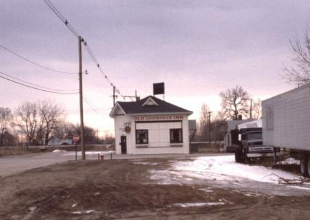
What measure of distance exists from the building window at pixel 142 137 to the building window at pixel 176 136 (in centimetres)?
273

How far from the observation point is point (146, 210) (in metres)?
10.2

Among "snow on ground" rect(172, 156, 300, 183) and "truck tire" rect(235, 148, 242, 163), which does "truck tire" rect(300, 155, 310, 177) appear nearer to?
"snow on ground" rect(172, 156, 300, 183)

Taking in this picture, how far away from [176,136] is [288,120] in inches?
1154

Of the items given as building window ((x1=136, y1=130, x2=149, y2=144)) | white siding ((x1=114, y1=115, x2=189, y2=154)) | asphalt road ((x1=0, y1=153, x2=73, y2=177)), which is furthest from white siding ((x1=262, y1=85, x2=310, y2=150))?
building window ((x1=136, y1=130, x2=149, y2=144))

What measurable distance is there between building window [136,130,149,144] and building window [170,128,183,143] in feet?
8.95

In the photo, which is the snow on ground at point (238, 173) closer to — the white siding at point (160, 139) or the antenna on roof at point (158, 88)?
the white siding at point (160, 139)

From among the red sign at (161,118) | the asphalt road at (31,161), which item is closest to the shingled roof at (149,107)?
the red sign at (161,118)

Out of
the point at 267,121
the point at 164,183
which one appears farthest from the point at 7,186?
the point at 267,121

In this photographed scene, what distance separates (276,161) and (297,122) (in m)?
5.83

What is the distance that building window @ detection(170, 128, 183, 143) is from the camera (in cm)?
4966

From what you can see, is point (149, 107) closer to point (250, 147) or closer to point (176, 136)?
point (176, 136)

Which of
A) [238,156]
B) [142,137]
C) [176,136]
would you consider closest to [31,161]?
[142,137]

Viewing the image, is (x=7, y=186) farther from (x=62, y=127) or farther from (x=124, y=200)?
(x=62, y=127)

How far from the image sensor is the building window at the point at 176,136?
163 feet
